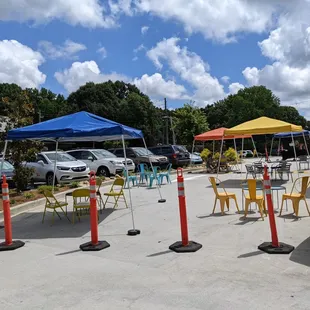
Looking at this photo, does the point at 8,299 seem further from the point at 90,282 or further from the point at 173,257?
the point at 173,257

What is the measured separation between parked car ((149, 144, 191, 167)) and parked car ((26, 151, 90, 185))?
8.97 metres

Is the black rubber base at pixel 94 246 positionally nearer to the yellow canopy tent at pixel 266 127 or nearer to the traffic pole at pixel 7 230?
the traffic pole at pixel 7 230

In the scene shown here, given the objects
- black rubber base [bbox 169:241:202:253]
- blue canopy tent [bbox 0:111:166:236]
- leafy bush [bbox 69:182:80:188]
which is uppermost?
blue canopy tent [bbox 0:111:166:236]

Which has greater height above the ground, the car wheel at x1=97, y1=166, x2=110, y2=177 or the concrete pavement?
the car wheel at x1=97, y1=166, x2=110, y2=177

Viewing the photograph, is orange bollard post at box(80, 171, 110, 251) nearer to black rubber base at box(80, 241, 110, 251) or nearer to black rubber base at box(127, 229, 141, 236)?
black rubber base at box(80, 241, 110, 251)

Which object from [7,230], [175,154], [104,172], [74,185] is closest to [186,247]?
[7,230]

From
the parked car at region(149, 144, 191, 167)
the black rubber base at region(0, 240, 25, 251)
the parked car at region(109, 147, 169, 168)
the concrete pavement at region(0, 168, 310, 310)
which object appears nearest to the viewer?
the concrete pavement at region(0, 168, 310, 310)

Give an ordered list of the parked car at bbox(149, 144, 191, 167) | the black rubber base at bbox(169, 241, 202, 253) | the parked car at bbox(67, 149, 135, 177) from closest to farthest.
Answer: the black rubber base at bbox(169, 241, 202, 253) < the parked car at bbox(67, 149, 135, 177) < the parked car at bbox(149, 144, 191, 167)

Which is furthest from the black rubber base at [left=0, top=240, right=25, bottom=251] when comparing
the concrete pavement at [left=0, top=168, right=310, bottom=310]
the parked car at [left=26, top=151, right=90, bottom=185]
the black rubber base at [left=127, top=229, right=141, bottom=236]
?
the parked car at [left=26, top=151, right=90, bottom=185]

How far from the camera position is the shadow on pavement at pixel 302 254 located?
5146 mm

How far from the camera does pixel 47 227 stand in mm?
8352

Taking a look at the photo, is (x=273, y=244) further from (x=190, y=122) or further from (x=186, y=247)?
(x=190, y=122)

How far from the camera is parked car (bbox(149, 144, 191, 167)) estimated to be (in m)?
24.2

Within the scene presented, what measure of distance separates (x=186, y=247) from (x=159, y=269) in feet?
3.27
